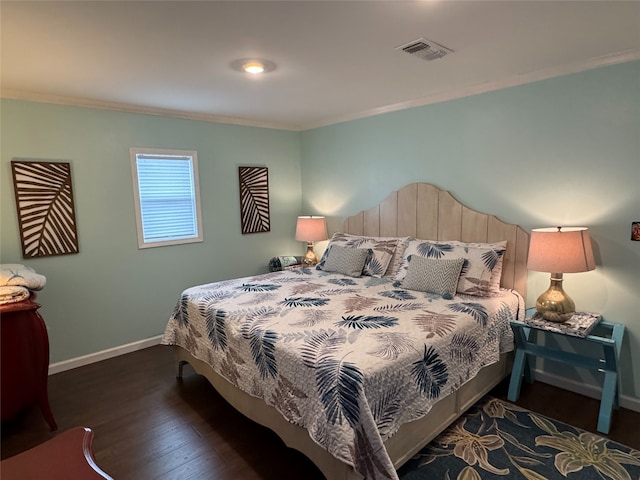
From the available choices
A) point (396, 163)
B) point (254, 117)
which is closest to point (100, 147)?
point (254, 117)

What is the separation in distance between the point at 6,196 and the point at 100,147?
797 millimetres

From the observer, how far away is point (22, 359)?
7.23 ft

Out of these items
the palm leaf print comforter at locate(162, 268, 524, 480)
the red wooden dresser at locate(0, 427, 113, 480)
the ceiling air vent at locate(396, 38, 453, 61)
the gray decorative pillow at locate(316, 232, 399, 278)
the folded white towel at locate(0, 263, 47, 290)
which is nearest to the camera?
the red wooden dresser at locate(0, 427, 113, 480)

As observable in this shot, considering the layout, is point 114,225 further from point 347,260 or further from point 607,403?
point 607,403

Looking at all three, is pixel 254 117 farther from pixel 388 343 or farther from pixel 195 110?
pixel 388 343

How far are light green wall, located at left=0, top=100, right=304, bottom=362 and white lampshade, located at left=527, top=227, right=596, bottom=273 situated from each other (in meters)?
3.06

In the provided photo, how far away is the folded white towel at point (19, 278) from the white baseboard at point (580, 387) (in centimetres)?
368

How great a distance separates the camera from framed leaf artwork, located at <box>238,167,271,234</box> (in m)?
4.23

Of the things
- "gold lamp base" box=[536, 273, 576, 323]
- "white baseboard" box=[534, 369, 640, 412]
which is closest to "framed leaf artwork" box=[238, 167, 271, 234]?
"gold lamp base" box=[536, 273, 576, 323]

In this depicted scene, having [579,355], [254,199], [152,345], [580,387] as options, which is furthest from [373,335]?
[254,199]

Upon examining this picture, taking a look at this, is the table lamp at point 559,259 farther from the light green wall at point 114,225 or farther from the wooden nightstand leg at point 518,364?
the light green wall at point 114,225

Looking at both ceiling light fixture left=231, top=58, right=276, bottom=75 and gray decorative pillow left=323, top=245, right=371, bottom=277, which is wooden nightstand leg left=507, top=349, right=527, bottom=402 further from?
ceiling light fixture left=231, top=58, right=276, bottom=75

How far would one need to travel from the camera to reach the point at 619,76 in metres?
2.33

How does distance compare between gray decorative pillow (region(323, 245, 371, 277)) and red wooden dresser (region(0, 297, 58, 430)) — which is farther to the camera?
gray decorative pillow (region(323, 245, 371, 277))
